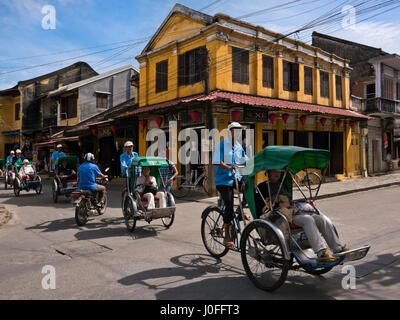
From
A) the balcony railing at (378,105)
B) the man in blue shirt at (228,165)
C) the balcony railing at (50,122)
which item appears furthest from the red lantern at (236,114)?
the balcony railing at (50,122)

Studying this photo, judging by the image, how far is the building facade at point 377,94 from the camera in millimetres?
22453

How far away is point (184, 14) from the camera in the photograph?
52.4ft

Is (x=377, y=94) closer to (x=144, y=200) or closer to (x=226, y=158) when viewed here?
(x=144, y=200)

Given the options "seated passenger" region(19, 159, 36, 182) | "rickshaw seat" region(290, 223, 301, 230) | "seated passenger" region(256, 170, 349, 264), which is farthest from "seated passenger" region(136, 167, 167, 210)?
"seated passenger" region(19, 159, 36, 182)

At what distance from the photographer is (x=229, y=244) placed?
480 centimetres

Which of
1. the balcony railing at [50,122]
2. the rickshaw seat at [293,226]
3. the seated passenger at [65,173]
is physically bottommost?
the rickshaw seat at [293,226]

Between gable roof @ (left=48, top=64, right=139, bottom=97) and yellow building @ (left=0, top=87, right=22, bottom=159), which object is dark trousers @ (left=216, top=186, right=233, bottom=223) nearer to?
gable roof @ (left=48, top=64, right=139, bottom=97)

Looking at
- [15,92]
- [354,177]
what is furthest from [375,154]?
[15,92]

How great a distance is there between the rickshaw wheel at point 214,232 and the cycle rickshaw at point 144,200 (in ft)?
→ 5.39

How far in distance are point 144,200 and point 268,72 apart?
11.5 m

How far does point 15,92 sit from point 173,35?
77.4ft

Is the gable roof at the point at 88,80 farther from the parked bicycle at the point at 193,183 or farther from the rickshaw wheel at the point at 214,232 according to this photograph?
the rickshaw wheel at the point at 214,232

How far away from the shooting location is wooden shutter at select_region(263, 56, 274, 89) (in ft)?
53.0

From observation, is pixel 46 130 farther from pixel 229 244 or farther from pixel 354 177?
pixel 229 244
